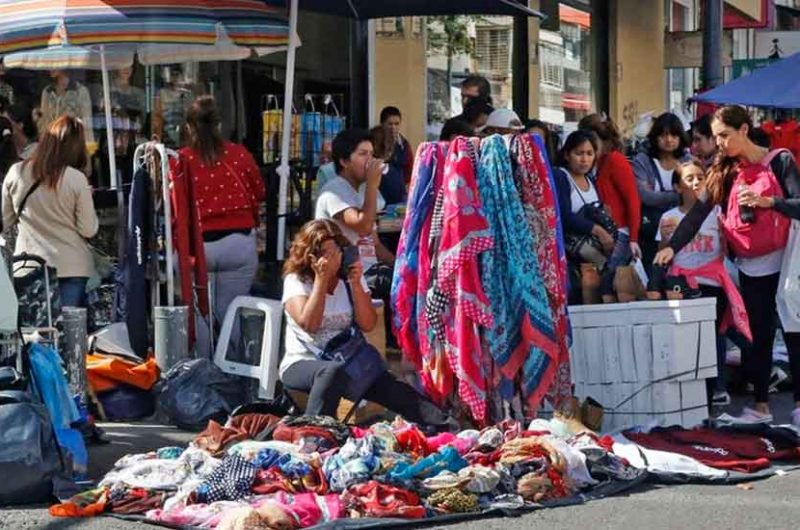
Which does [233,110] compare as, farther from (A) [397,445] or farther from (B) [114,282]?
(A) [397,445]

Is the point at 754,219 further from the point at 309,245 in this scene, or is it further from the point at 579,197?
the point at 309,245

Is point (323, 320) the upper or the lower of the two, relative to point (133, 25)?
lower

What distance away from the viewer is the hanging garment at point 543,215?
28.7 feet

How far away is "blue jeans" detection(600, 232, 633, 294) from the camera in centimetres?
962

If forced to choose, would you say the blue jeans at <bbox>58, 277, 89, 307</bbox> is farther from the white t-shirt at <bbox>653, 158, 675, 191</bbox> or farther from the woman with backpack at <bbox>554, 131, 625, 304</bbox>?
the white t-shirt at <bbox>653, 158, 675, 191</bbox>

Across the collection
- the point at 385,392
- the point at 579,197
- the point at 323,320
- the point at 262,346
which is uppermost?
the point at 579,197

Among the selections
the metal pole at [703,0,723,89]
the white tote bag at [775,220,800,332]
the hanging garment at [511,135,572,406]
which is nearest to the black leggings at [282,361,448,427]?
the hanging garment at [511,135,572,406]

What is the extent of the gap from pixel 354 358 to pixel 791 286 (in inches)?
103

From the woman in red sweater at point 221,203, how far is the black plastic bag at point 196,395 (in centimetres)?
88

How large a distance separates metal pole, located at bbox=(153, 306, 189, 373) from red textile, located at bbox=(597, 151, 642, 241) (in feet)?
9.44

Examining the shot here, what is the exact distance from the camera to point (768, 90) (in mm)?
13992

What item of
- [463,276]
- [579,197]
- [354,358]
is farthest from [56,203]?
[579,197]

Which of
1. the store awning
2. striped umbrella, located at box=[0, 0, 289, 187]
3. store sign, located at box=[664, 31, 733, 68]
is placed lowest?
striped umbrella, located at box=[0, 0, 289, 187]

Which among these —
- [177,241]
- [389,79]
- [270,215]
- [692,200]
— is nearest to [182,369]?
[177,241]
